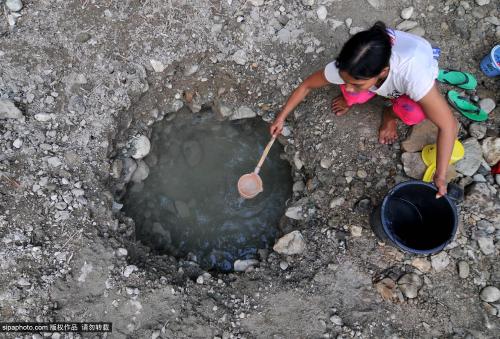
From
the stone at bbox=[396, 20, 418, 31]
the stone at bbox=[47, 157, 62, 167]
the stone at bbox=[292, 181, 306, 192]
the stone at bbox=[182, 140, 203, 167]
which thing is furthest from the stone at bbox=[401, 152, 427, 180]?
the stone at bbox=[47, 157, 62, 167]

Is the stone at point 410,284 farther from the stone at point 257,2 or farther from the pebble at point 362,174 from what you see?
the stone at point 257,2

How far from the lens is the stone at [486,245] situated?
1964mm

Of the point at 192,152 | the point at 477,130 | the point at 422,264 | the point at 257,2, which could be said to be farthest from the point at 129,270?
the point at 477,130

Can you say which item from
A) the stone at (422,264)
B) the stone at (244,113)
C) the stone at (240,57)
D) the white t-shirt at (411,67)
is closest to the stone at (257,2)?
the stone at (240,57)

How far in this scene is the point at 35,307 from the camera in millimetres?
1862

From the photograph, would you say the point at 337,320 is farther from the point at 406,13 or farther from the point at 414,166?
the point at 406,13

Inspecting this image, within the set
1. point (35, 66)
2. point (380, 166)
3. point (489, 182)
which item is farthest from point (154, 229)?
point (489, 182)

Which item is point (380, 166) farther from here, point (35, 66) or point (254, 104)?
point (35, 66)

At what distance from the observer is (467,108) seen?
221 centimetres

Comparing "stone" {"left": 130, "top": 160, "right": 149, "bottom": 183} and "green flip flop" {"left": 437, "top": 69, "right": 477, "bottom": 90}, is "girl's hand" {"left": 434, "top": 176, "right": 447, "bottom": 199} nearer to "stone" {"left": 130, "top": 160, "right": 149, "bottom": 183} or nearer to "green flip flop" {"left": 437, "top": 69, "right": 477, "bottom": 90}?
"green flip flop" {"left": 437, "top": 69, "right": 477, "bottom": 90}

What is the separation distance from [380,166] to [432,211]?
34 centimetres

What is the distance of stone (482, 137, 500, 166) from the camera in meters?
2.12

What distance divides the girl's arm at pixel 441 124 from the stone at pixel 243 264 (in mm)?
970

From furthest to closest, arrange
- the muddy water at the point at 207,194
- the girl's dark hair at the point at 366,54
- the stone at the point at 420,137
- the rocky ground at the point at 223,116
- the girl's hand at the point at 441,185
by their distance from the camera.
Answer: the muddy water at the point at 207,194 → the stone at the point at 420,137 → the rocky ground at the point at 223,116 → the girl's hand at the point at 441,185 → the girl's dark hair at the point at 366,54
